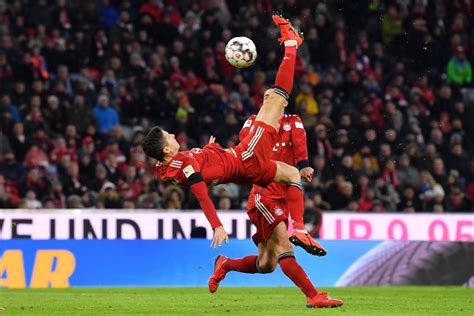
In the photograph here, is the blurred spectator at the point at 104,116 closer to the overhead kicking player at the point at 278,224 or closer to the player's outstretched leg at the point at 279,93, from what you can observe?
the overhead kicking player at the point at 278,224

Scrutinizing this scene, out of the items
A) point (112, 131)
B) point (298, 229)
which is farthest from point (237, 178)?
point (112, 131)

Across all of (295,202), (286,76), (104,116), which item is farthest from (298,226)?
(104,116)

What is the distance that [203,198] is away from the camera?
377 inches

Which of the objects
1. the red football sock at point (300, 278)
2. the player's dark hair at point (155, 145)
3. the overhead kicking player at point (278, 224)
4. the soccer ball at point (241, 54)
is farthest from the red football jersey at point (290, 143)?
the player's dark hair at point (155, 145)

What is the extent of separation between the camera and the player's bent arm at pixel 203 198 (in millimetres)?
9508

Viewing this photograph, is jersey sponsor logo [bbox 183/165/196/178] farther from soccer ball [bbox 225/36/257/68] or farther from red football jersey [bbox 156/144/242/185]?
soccer ball [bbox 225/36/257/68]

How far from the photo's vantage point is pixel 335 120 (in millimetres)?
20281

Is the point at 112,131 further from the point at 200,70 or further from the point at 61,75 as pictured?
the point at 200,70

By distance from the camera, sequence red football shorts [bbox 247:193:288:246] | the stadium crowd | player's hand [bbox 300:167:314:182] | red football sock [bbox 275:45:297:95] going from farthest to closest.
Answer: the stadium crowd, player's hand [bbox 300:167:314:182], red football shorts [bbox 247:193:288:246], red football sock [bbox 275:45:297:95]

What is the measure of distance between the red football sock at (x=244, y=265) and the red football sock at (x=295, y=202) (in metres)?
0.74

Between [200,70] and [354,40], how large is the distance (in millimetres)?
3389

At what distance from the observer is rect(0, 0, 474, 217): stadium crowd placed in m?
18.0

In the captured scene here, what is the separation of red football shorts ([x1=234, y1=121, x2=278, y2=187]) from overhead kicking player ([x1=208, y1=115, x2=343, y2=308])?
495 millimetres

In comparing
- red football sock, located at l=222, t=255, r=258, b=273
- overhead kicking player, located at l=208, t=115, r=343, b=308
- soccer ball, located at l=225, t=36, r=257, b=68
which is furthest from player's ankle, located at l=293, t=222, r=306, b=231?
soccer ball, located at l=225, t=36, r=257, b=68
